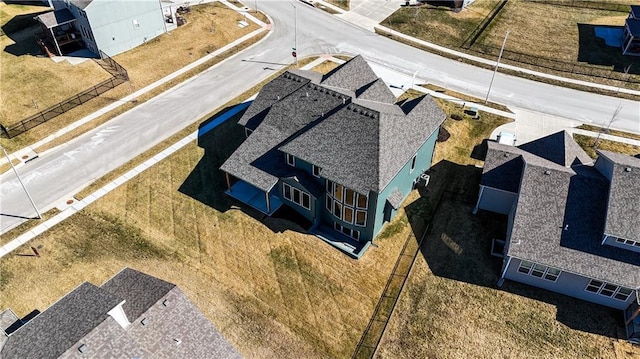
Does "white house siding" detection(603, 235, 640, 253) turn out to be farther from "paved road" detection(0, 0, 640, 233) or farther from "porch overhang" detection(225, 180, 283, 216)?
"porch overhang" detection(225, 180, 283, 216)

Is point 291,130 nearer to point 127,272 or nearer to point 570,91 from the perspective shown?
point 127,272

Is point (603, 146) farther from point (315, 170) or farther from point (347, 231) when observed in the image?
point (315, 170)

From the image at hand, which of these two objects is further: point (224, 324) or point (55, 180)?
point (55, 180)

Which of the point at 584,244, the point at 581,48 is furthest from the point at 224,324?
the point at 581,48

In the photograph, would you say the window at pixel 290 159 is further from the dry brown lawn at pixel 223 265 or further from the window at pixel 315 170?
the dry brown lawn at pixel 223 265

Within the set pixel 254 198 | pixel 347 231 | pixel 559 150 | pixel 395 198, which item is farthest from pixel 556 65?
pixel 254 198

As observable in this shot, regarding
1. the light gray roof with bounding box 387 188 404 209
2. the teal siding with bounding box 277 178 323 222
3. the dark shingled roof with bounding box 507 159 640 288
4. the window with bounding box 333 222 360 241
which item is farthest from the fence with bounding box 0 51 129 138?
the dark shingled roof with bounding box 507 159 640 288
